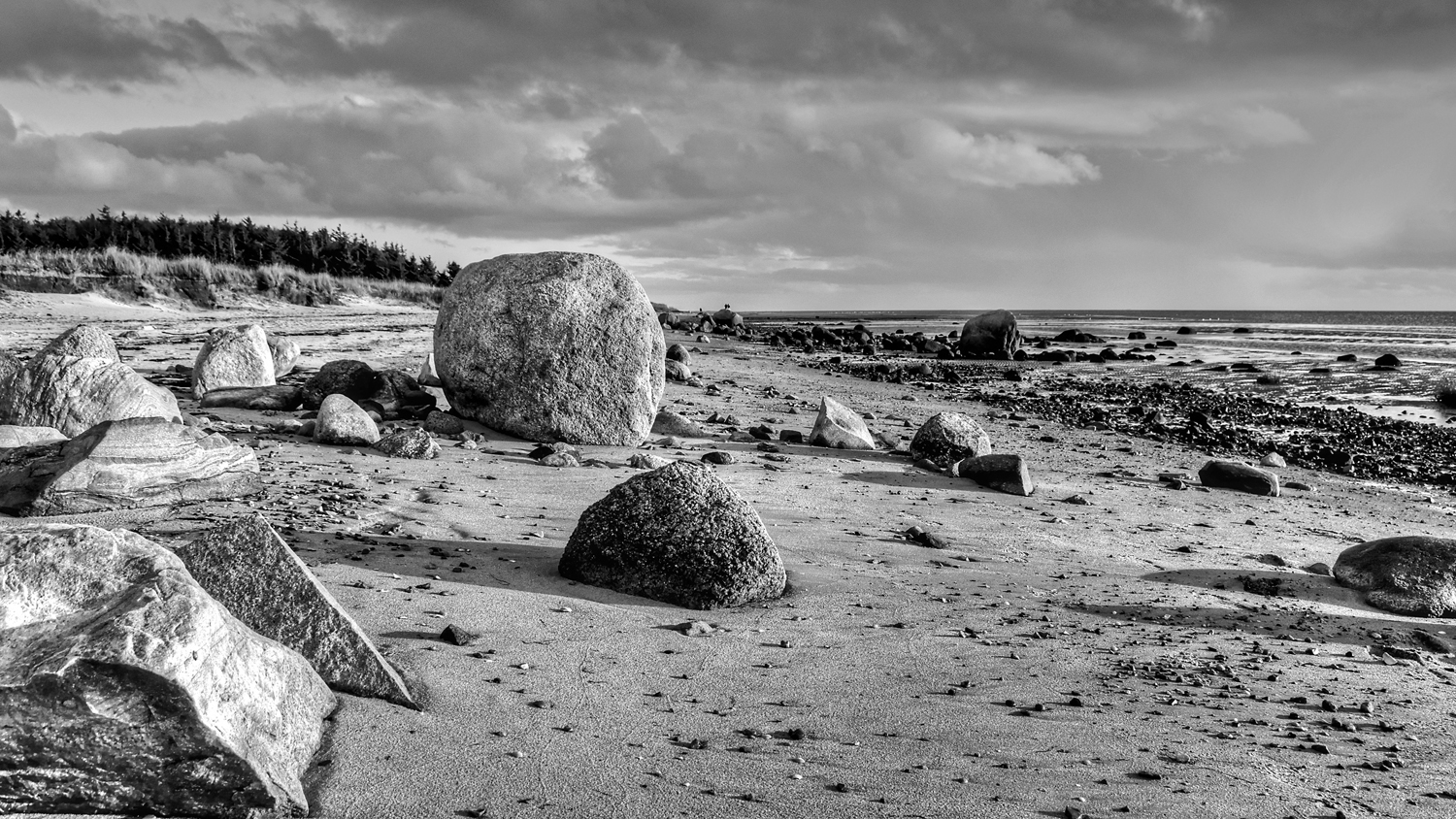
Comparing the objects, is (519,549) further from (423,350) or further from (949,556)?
(423,350)

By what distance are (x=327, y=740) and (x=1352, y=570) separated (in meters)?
5.84

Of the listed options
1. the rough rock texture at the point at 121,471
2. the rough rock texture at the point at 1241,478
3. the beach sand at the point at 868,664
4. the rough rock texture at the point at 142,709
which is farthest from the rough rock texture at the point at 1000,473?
the rough rock texture at the point at 142,709

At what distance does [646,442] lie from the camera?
360 inches

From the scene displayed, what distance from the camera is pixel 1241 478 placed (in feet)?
29.7

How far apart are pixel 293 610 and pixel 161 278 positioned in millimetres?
25504

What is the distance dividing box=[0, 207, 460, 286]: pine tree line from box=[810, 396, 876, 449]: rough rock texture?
85.3 ft

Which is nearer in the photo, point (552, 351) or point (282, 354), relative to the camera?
point (552, 351)

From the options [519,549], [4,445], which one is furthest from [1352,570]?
[4,445]

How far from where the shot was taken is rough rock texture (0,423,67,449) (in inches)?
243

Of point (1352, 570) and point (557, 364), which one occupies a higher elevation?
point (557, 364)

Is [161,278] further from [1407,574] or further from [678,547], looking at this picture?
[1407,574]

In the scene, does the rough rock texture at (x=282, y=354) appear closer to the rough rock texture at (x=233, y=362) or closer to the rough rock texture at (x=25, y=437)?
the rough rock texture at (x=233, y=362)

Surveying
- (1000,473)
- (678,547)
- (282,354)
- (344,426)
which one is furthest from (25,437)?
(1000,473)

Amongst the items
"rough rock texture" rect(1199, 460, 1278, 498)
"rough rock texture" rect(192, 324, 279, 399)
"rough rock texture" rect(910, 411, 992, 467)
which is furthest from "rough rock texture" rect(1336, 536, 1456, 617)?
"rough rock texture" rect(192, 324, 279, 399)
